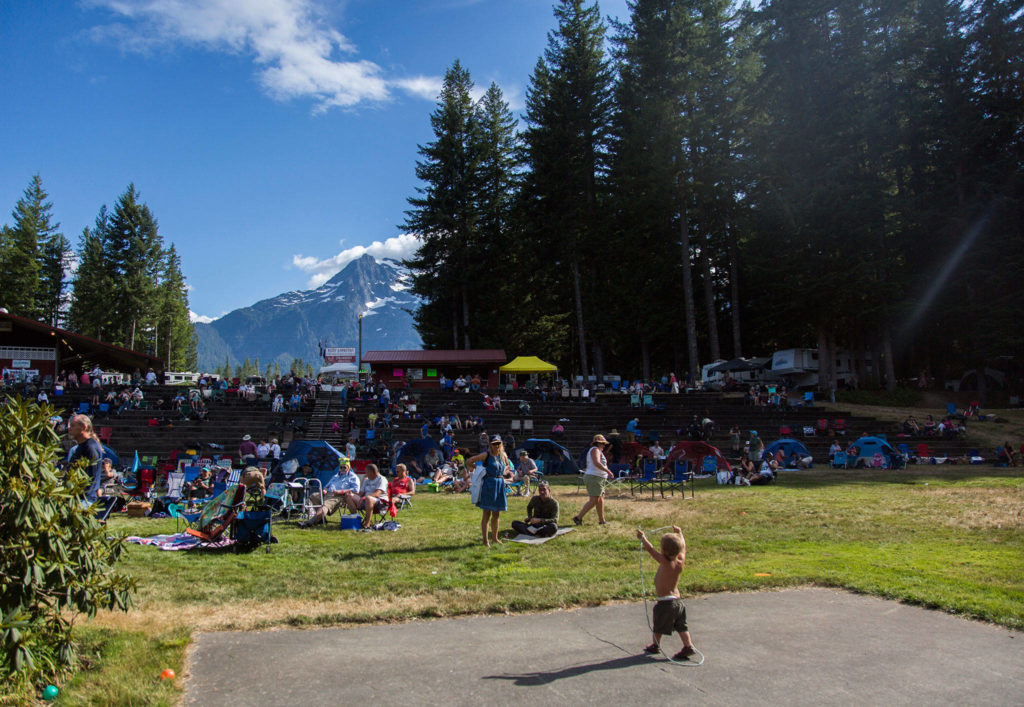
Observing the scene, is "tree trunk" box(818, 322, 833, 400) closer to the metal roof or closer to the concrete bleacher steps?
the concrete bleacher steps

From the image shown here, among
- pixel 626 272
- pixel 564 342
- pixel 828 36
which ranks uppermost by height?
pixel 828 36

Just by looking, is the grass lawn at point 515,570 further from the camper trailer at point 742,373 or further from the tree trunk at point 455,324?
the tree trunk at point 455,324

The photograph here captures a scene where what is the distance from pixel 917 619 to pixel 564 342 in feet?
139

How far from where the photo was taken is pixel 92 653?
4.62 m

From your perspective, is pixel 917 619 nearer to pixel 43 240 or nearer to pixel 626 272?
pixel 626 272

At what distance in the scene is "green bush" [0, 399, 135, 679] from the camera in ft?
12.1

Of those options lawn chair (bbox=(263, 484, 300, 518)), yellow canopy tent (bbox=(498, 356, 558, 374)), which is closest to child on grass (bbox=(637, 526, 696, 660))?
lawn chair (bbox=(263, 484, 300, 518))

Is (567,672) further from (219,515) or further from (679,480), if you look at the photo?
A: (679,480)

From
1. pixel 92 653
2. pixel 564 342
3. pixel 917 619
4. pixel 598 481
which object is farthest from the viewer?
pixel 564 342

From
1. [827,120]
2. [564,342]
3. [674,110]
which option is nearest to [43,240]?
[564,342]

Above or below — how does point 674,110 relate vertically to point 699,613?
above

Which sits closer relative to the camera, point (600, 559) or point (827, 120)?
point (600, 559)

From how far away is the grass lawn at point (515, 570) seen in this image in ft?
17.6

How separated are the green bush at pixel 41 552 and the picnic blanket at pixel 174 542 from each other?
4307 mm
